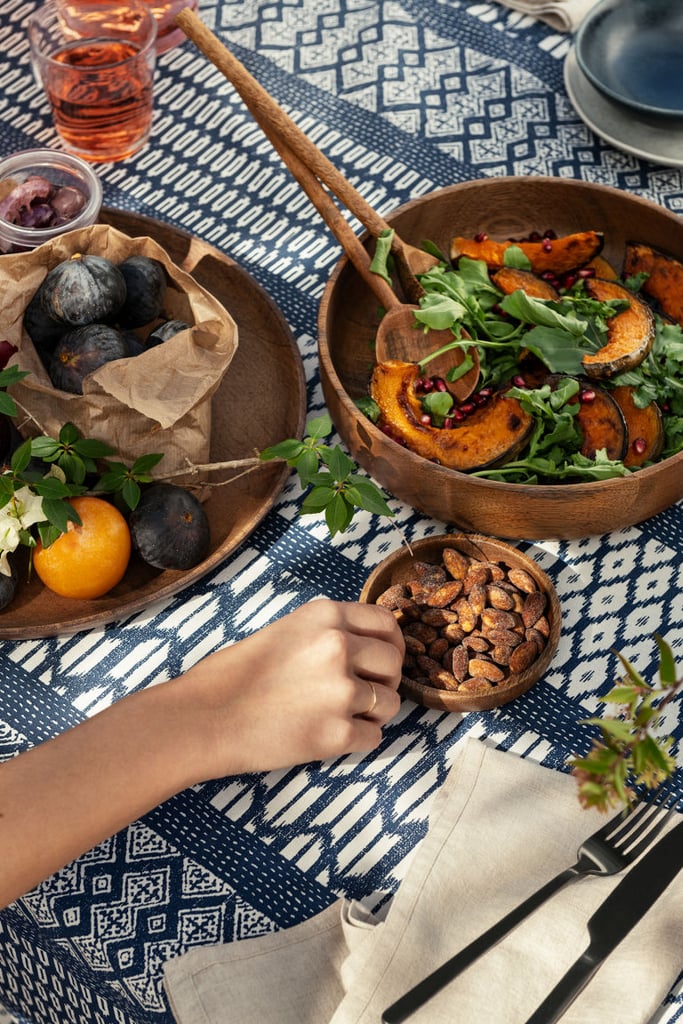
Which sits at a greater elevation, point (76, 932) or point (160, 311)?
point (160, 311)

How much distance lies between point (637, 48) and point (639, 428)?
72 cm

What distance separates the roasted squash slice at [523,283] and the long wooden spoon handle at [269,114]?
0.13 m

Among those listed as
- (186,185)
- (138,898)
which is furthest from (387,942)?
(186,185)

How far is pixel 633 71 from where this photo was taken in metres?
1.59

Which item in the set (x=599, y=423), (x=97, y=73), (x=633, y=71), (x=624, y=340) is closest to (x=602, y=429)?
(x=599, y=423)

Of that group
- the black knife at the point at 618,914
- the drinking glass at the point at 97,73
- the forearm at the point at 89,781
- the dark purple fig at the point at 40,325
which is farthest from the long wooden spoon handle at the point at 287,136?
the black knife at the point at 618,914

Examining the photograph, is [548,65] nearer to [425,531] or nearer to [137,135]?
[137,135]

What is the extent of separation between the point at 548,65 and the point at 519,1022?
1390 mm

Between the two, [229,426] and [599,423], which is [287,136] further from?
[599,423]

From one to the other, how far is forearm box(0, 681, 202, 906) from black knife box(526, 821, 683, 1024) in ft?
1.21

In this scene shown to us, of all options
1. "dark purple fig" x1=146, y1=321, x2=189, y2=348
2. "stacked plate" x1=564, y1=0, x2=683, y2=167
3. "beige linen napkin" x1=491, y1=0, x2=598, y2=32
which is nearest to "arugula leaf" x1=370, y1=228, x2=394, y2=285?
"dark purple fig" x1=146, y1=321, x2=189, y2=348

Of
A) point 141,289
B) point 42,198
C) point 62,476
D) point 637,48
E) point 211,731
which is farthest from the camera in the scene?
point 637,48

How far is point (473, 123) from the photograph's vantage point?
164cm

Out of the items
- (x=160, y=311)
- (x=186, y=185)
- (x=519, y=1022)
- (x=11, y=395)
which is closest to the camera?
(x=519, y=1022)
